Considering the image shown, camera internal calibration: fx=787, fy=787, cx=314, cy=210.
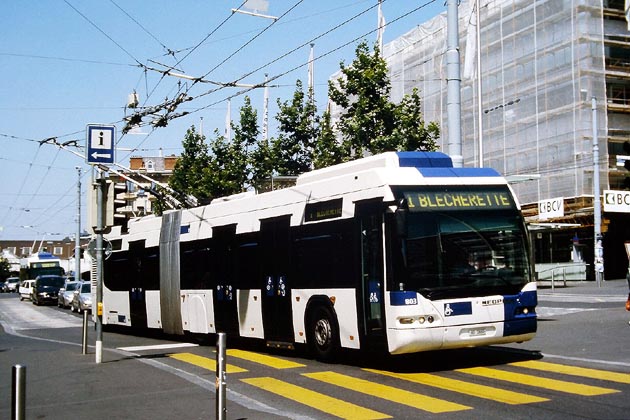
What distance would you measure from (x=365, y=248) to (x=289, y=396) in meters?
3.04

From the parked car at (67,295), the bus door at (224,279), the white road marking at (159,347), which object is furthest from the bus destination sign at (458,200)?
the parked car at (67,295)

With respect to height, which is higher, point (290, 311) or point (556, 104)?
point (556, 104)

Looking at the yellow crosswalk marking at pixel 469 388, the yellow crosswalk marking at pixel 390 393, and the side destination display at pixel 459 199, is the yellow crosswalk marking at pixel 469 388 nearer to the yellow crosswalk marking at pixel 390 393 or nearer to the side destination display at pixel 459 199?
the yellow crosswalk marking at pixel 390 393

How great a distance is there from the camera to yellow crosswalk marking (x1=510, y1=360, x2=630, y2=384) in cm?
1049

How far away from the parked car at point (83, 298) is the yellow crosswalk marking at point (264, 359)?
71.8 feet

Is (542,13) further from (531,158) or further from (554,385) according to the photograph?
(554,385)

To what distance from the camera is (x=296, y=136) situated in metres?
37.6

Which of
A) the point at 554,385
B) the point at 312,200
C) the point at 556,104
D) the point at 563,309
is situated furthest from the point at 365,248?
the point at 556,104

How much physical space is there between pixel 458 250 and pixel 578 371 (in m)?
2.42

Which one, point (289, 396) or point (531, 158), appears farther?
point (531, 158)

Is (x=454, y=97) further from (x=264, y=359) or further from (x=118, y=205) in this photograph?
(x=118, y=205)

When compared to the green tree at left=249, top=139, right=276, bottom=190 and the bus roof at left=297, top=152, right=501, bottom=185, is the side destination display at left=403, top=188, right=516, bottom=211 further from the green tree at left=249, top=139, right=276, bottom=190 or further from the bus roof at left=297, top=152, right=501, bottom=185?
the green tree at left=249, top=139, right=276, bottom=190

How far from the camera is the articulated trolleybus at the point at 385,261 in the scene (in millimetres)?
11453

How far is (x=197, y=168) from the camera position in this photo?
47.4m
